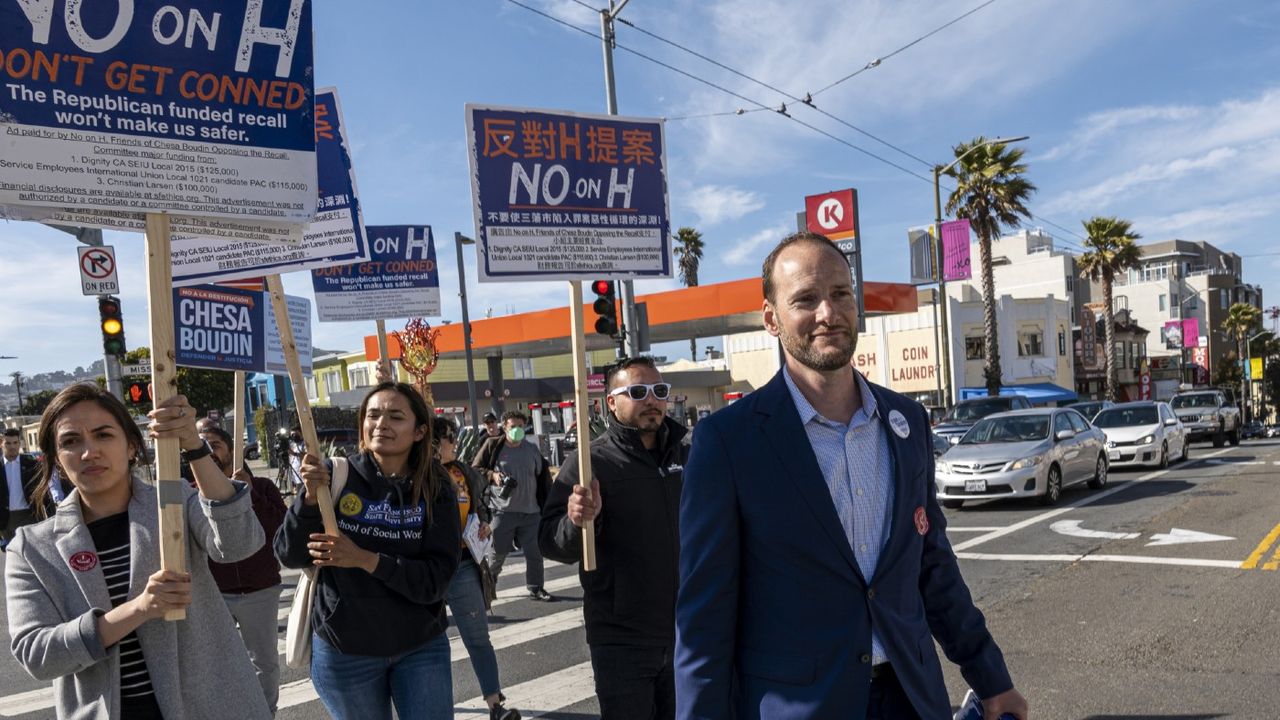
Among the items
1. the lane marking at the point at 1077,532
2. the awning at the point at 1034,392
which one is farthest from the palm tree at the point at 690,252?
the lane marking at the point at 1077,532

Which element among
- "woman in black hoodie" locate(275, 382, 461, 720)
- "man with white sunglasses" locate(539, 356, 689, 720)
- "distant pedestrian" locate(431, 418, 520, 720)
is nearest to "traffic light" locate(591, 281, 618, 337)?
"distant pedestrian" locate(431, 418, 520, 720)

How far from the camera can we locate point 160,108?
3076 millimetres

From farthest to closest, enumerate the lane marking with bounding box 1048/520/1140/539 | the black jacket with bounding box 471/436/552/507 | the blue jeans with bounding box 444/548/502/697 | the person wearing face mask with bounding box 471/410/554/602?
the lane marking with bounding box 1048/520/1140/539, the person wearing face mask with bounding box 471/410/554/602, the black jacket with bounding box 471/436/552/507, the blue jeans with bounding box 444/548/502/697

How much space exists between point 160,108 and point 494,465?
236 inches

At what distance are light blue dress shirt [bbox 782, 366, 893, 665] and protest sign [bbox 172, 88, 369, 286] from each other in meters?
3.35

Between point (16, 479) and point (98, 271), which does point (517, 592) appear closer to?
point (98, 271)

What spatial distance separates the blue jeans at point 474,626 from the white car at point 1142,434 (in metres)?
16.2

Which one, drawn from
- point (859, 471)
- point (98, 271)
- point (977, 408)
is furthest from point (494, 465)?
point (977, 408)

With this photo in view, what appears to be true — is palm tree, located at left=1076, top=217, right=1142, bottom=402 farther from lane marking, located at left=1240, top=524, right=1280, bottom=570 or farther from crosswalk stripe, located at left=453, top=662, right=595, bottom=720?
crosswalk stripe, located at left=453, top=662, right=595, bottom=720

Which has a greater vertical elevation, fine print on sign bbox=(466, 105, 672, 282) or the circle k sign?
the circle k sign

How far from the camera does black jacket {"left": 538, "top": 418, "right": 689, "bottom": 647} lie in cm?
366

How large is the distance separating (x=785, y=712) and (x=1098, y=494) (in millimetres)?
14503

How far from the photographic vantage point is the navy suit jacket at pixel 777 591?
2137 millimetres

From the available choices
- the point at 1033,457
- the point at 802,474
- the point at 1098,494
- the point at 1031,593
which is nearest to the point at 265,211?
the point at 802,474
